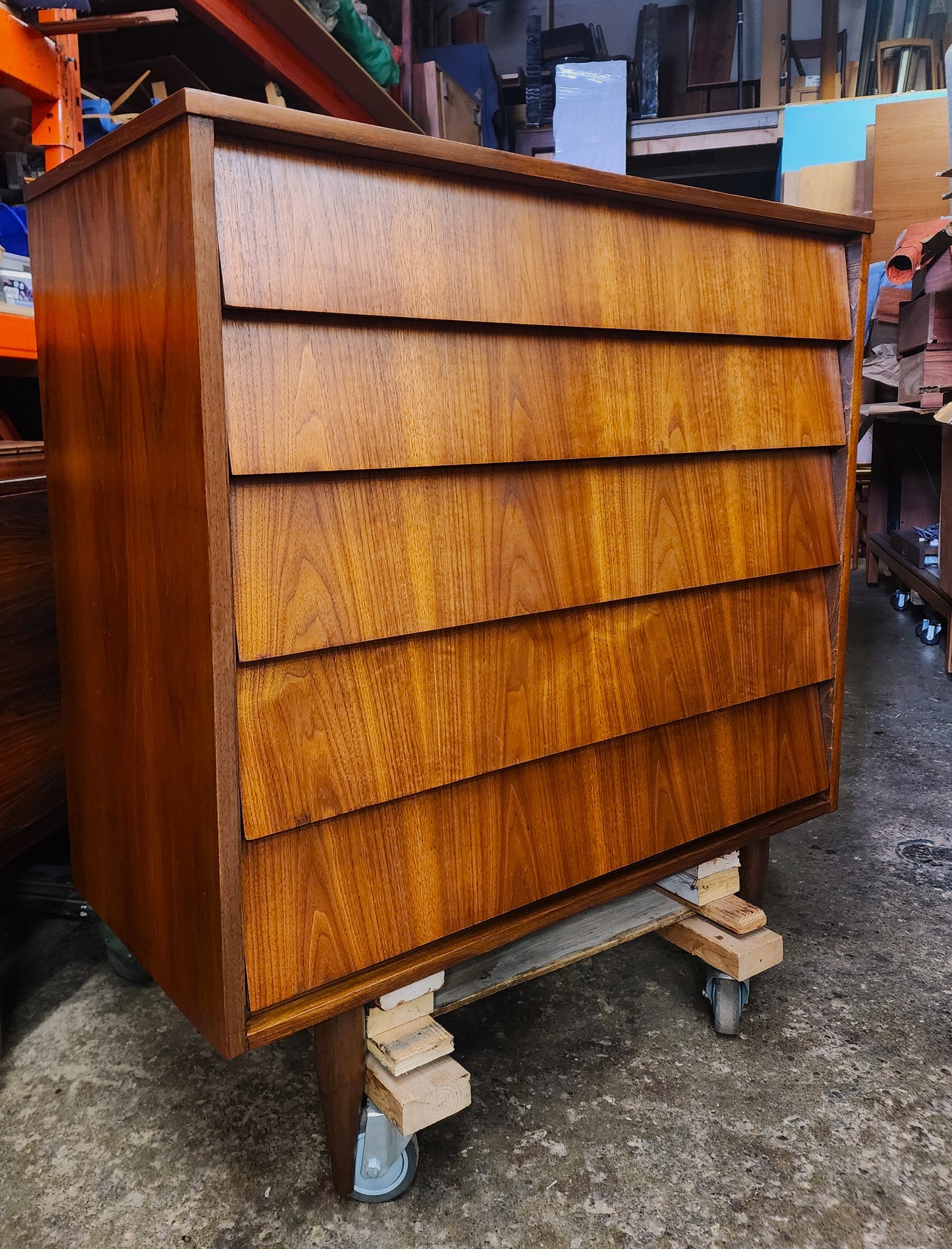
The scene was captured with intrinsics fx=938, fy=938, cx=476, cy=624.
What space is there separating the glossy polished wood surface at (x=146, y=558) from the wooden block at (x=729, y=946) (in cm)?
78

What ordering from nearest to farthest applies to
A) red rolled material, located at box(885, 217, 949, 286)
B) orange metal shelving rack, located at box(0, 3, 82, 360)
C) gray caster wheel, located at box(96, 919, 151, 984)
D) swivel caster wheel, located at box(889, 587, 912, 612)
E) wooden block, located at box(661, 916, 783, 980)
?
wooden block, located at box(661, 916, 783, 980), gray caster wheel, located at box(96, 919, 151, 984), orange metal shelving rack, located at box(0, 3, 82, 360), red rolled material, located at box(885, 217, 949, 286), swivel caster wheel, located at box(889, 587, 912, 612)

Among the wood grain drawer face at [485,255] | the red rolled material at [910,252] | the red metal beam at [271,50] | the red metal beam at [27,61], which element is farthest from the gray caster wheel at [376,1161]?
the red rolled material at [910,252]

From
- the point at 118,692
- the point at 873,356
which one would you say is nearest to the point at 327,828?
the point at 118,692

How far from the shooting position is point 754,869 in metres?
1.66

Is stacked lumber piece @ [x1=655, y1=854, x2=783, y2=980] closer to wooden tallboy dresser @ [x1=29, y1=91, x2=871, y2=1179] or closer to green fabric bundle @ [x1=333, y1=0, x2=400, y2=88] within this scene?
wooden tallboy dresser @ [x1=29, y1=91, x2=871, y2=1179]

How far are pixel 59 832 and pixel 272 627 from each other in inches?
57.7

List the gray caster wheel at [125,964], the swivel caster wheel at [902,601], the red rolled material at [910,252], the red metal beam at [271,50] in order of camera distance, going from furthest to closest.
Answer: the swivel caster wheel at [902,601] < the red rolled material at [910,252] < the red metal beam at [271,50] < the gray caster wheel at [125,964]

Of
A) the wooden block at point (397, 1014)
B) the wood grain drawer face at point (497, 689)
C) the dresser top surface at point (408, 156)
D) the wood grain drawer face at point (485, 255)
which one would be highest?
the dresser top surface at point (408, 156)

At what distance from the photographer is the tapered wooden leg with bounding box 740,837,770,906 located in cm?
165

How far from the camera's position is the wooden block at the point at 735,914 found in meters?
1.45

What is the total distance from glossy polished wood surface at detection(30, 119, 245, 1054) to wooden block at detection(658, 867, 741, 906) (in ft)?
2.55

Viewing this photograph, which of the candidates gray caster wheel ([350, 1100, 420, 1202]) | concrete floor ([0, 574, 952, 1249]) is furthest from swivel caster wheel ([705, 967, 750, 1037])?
gray caster wheel ([350, 1100, 420, 1202])

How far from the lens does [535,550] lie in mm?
1145

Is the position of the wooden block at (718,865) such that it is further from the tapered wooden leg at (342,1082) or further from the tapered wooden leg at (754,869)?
the tapered wooden leg at (342,1082)
